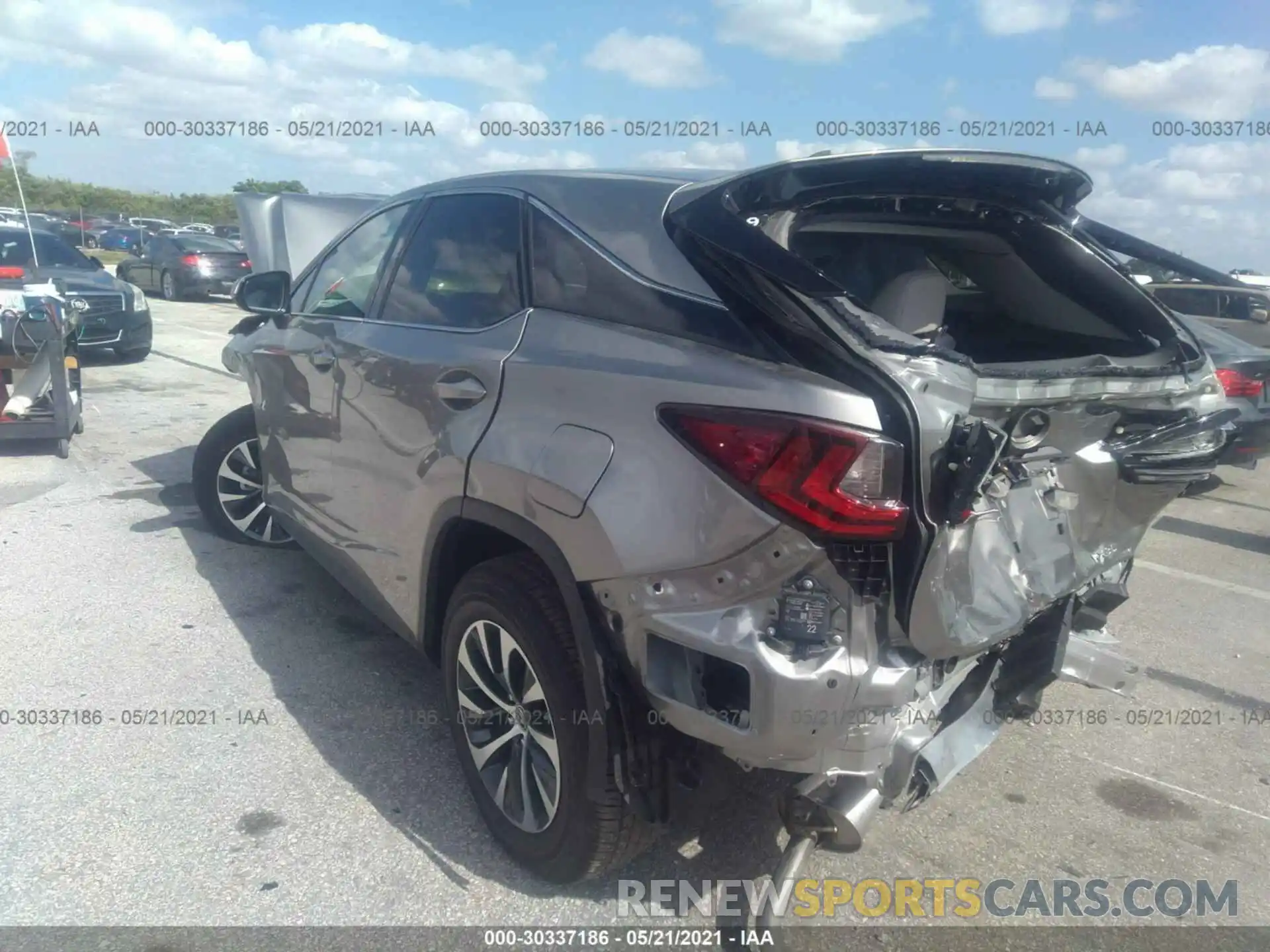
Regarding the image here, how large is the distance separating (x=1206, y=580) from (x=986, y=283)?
356 centimetres

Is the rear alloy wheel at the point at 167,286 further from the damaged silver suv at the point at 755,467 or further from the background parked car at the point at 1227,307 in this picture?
the damaged silver suv at the point at 755,467

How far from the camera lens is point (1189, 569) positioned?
20.4 ft

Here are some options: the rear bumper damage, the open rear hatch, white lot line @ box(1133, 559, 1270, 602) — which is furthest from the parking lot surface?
the open rear hatch

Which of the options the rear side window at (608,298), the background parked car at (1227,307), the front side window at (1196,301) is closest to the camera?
the rear side window at (608,298)

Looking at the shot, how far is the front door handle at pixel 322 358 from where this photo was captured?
12.4 feet

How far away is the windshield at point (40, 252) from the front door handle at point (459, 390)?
863cm

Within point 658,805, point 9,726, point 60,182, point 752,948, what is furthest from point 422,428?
point 60,182

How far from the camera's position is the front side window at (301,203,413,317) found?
3.81m

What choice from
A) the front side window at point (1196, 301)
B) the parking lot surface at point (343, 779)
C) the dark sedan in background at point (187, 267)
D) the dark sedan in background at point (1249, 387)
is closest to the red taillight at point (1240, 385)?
the dark sedan in background at point (1249, 387)

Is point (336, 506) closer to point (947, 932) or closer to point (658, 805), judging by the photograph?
point (658, 805)

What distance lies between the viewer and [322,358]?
152 inches

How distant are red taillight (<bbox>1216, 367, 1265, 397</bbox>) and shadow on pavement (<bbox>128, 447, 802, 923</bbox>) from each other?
6.38 meters

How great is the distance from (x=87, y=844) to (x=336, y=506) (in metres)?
1.41

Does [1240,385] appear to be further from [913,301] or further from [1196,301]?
[913,301]
